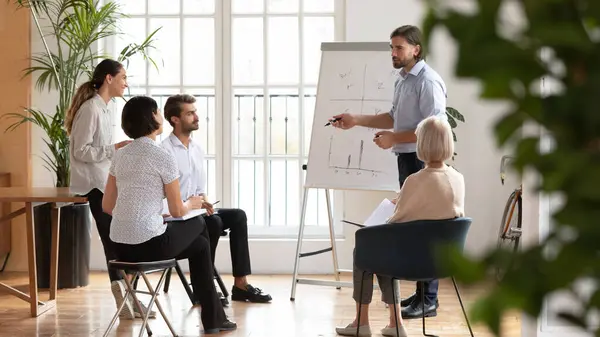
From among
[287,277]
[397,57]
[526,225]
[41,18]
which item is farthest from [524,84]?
[41,18]

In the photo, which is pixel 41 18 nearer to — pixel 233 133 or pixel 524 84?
pixel 233 133

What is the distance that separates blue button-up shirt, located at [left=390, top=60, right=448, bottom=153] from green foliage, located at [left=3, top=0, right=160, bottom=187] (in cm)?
212

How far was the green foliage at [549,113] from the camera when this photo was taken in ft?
1.40

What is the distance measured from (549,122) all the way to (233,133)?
7.02 meters

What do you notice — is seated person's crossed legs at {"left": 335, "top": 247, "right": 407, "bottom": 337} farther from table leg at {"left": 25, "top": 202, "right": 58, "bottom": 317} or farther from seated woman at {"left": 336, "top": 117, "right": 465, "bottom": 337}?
table leg at {"left": 25, "top": 202, "right": 58, "bottom": 317}

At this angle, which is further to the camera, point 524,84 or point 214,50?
point 214,50

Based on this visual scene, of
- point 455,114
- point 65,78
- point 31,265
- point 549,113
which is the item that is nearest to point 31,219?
point 31,265

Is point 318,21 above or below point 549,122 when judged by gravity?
above

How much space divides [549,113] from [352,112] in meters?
5.71

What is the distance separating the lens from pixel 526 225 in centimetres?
444

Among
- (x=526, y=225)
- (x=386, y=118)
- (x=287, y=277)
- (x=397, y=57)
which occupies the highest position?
(x=397, y=57)

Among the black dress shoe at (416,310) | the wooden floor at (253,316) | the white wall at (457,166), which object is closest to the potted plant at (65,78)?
the wooden floor at (253,316)

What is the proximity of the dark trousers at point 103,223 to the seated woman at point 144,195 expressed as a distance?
55cm

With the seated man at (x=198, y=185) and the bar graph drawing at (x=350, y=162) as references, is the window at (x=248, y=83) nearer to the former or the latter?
the bar graph drawing at (x=350, y=162)
